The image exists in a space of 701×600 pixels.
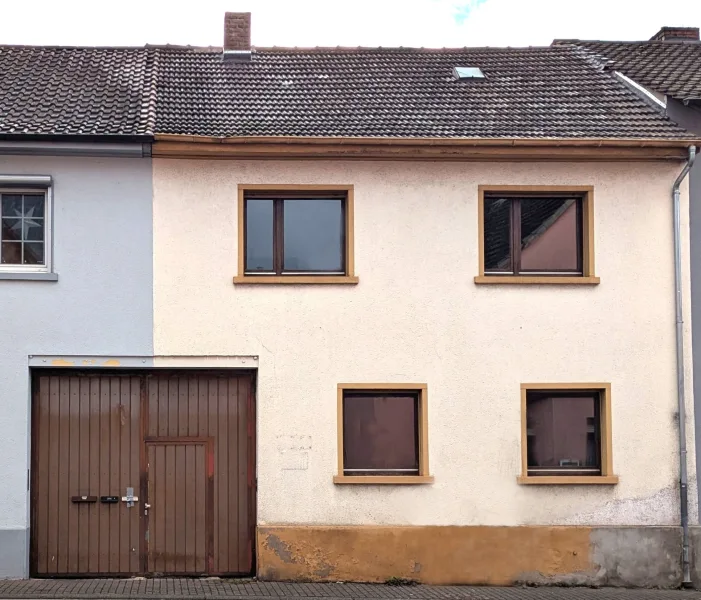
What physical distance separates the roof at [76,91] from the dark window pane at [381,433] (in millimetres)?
4383

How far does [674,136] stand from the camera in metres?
13.5

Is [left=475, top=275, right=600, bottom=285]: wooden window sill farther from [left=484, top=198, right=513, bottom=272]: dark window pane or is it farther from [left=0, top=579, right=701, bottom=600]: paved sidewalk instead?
[left=0, top=579, right=701, bottom=600]: paved sidewalk

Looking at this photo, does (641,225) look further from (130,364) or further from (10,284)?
(10,284)

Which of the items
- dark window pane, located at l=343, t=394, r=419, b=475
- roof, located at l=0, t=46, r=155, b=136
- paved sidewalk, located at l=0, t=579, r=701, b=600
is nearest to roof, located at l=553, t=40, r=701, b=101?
dark window pane, located at l=343, t=394, r=419, b=475

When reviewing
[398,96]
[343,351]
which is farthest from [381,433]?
[398,96]

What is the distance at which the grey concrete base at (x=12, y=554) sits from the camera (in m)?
12.7

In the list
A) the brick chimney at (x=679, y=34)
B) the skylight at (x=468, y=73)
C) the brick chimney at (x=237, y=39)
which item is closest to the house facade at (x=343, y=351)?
the skylight at (x=468, y=73)

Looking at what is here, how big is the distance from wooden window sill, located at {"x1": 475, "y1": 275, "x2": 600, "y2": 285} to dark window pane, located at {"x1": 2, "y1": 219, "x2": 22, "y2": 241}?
5801 mm

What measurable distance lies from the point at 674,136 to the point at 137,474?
8.08m

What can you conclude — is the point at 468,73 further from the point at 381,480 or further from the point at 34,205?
the point at 34,205

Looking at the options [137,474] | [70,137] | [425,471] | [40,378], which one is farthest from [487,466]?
[70,137]

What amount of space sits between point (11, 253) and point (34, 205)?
669 millimetres

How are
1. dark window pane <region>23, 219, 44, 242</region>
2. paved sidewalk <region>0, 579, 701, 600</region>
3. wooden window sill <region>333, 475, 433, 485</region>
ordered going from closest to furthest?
paved sidewalk <region>0, 579, 701, 600</region> < wooden window sill <region>333, 475, 433, 485</region> < dark window pane <region>23, 219, 44, 242</region>

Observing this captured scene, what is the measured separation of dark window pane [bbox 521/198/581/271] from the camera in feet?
45.1
